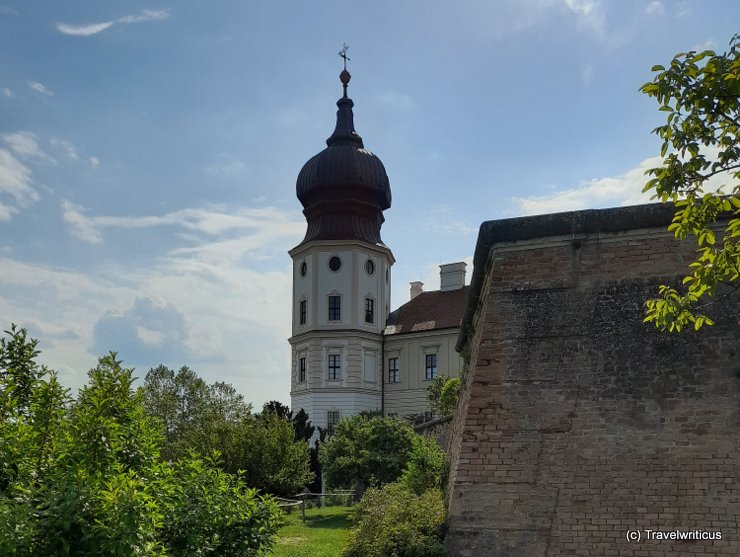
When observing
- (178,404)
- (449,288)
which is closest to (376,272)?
(449,288)

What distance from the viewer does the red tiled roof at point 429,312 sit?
51281 mm

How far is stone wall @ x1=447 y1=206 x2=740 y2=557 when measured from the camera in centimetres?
763

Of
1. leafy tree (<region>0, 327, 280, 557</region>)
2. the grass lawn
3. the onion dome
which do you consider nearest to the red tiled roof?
the onion dome

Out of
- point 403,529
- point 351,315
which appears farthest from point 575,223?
point 351,315

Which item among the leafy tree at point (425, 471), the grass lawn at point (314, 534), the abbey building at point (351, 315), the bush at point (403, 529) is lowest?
the grass lawn at point (314, 534)

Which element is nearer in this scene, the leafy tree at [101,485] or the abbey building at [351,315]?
the leafy tree at [101,485]

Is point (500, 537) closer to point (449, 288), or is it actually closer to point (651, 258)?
point (651, 258)

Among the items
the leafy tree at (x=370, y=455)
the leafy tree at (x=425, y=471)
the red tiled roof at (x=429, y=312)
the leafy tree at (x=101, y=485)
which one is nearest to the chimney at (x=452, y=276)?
the red tiled roof at (x=429, y=312)

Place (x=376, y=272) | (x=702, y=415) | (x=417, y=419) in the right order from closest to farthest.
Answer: (x=702, y=415) → (x=417, y=419) → (x=376, y=272)

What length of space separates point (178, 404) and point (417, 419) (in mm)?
23645

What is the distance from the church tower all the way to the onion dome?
0.07 metres

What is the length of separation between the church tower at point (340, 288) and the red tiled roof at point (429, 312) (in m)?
1.64

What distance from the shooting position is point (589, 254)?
8641 millimetres

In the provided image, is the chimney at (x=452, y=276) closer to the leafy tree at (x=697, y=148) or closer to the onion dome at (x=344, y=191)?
the onion dome at (x=344, y=191)
